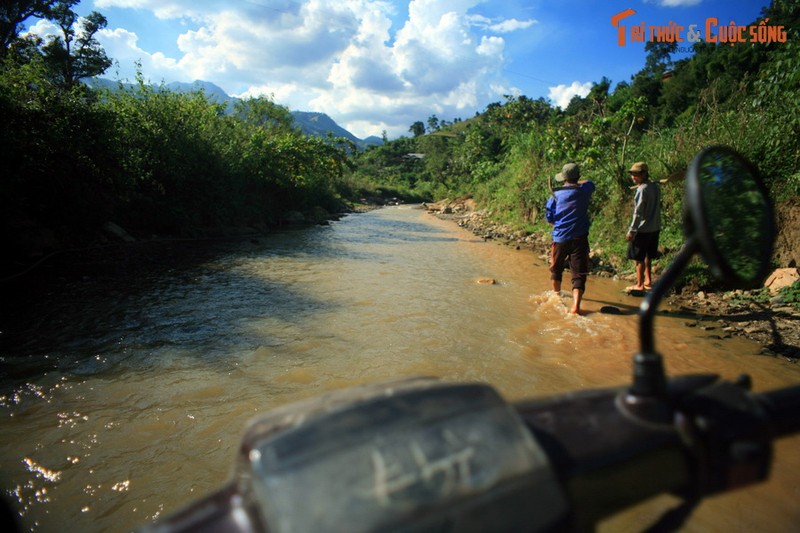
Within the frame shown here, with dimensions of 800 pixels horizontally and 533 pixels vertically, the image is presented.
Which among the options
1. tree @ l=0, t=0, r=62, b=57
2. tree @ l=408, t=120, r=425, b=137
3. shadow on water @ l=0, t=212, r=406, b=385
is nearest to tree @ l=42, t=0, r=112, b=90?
tree @ l=0, t=0, r=62, b=57

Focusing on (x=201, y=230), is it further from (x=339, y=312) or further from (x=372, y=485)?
(x=372, y=485)

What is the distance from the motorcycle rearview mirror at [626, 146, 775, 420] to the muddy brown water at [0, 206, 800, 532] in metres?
1.66

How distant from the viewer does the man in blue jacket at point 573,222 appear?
5652mm

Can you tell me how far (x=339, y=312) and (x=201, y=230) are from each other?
10762 mm

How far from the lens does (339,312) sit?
6.09 metres

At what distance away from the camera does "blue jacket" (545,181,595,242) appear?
Result: 5.63 metres

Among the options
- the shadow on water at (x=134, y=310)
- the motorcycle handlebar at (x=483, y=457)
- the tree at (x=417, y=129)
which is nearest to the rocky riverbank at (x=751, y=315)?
the motorcycle handlebar at (x=483, y=457)

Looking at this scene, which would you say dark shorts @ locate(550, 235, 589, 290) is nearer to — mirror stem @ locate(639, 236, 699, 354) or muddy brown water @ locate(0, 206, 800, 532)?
muddy brown water @ locate(0, 206, 800, 532)

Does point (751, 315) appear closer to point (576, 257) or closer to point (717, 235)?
point (576, 257)

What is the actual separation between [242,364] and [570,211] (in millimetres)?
4636

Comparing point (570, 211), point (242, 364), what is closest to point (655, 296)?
point (242, 364)

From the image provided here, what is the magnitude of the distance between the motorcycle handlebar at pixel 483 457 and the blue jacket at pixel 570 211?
517cm

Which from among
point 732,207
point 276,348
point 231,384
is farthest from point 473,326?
point 732,207

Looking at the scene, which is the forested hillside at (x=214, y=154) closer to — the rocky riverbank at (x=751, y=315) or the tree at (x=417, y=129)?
the rocky riverbank at (x=751, y=315)
